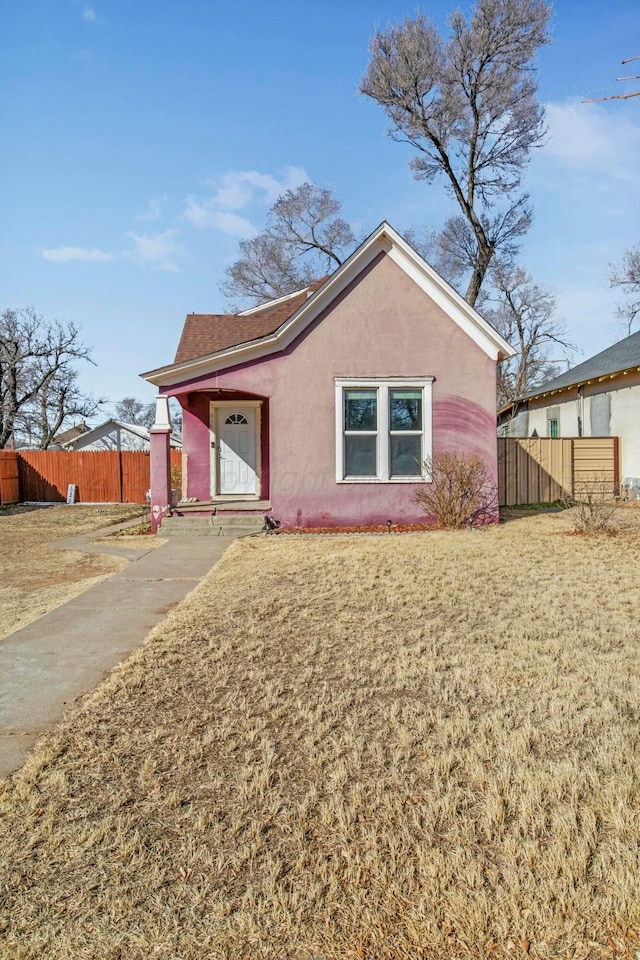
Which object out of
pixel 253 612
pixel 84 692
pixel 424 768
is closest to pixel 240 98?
pixel 253 612

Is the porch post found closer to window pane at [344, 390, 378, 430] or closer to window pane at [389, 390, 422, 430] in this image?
window pane at [344, 390, 378, 430]

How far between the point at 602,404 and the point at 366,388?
1001cm

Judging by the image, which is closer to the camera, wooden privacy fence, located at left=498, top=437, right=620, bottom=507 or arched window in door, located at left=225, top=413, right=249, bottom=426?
arched window in door, located at left=225, top=413, right=249, bottom=426

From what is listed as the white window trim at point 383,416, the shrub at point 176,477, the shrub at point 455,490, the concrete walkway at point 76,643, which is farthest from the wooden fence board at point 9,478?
the shrub at point 455,490

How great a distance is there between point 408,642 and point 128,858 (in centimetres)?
288

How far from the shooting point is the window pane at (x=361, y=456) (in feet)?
37.4

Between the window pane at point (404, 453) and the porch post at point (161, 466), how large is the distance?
444 cm

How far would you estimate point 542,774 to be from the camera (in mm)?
2785

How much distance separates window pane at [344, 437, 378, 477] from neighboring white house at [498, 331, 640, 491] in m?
8.43

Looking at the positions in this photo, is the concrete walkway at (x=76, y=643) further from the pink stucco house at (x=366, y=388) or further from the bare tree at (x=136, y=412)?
the bare tree at (x=136, y=412)

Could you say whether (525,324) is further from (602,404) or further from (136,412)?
(136,412)

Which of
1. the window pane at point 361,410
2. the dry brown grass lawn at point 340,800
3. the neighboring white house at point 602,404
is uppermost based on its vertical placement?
the neighboring white house at point 602,404

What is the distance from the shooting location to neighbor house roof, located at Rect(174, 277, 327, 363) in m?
13.5

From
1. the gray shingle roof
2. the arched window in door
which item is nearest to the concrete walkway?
the arched window in door
